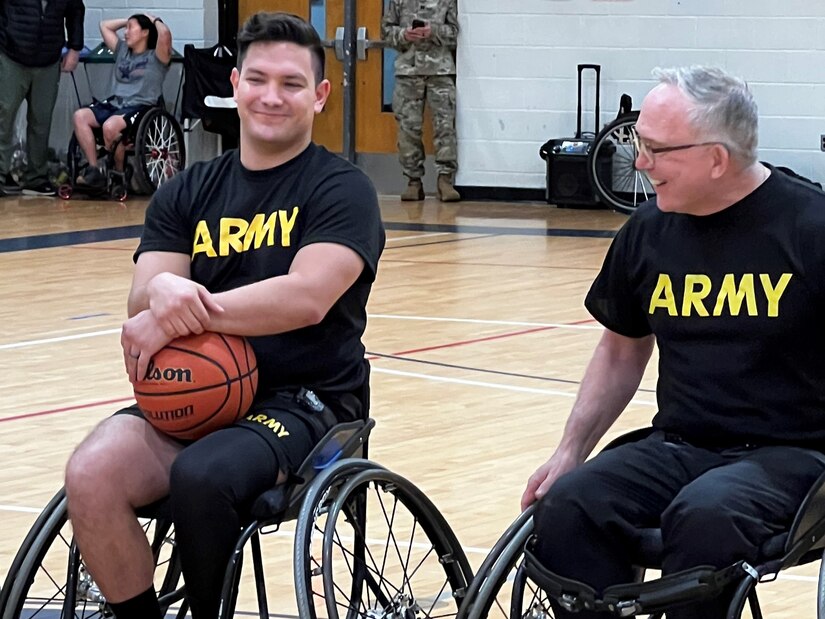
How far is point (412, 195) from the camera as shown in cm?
1055

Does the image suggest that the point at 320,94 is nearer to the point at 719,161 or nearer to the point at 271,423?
the point at 271,423

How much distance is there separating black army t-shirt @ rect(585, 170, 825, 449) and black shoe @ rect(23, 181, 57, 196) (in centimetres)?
892

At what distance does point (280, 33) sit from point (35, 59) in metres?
8.07

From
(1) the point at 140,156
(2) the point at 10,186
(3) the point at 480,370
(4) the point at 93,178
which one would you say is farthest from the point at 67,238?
(3) the point at 480,370

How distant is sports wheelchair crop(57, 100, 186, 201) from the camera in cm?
1015

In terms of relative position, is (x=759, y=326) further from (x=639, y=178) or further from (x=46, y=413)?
(x=639, y=178)

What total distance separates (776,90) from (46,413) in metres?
6.22

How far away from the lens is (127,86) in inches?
408

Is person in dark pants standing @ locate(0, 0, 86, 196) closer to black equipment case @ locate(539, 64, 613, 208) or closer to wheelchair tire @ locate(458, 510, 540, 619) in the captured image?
black equipment case @ locate(539, 64, 613, 208)

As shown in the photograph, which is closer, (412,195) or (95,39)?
(412,195)

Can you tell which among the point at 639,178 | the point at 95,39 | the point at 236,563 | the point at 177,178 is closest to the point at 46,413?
the point at 177,178

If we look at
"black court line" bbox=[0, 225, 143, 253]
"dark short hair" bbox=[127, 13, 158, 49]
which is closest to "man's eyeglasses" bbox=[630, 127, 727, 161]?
"black court line" bbox=[0, 225, 143, 253]

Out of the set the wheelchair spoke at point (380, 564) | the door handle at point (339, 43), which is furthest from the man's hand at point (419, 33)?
the wheelchair spoke at point (380, 564)

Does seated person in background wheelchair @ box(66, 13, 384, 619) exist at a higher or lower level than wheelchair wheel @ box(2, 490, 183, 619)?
higher
